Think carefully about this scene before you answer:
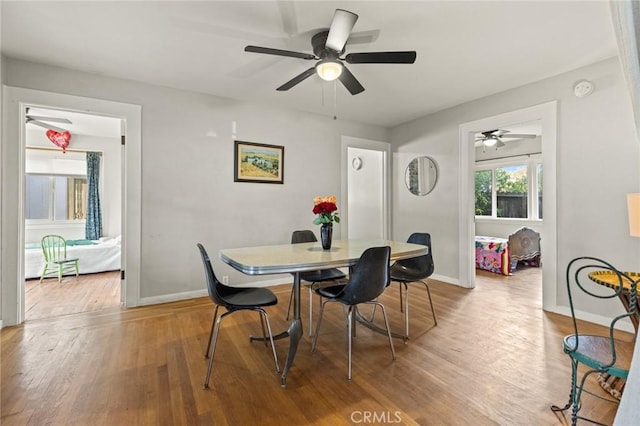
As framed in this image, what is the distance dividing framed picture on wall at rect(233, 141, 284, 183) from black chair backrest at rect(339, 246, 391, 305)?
2453mm

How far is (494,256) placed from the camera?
4.98 m

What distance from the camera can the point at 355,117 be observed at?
15.3 ft

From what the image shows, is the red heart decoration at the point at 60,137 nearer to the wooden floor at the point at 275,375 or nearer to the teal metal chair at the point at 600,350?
the wooden floor at the point at 275,375

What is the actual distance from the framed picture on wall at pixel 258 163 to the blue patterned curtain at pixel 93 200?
378 cm

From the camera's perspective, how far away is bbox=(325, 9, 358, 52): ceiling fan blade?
1836 mm

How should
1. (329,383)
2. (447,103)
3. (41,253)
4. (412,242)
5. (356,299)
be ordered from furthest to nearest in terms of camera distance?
(41,253), (447,103), (412,242), (356,299), (329,383)

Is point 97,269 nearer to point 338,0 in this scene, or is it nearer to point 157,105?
point 157,105

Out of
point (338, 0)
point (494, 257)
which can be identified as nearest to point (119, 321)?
point (338, 0)

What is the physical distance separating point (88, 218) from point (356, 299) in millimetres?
6048

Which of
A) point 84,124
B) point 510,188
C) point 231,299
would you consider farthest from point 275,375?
point 510,188

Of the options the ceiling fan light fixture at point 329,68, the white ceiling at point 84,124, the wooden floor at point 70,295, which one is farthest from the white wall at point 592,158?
the white ceiling at point 84,124

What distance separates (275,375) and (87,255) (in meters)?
4.66

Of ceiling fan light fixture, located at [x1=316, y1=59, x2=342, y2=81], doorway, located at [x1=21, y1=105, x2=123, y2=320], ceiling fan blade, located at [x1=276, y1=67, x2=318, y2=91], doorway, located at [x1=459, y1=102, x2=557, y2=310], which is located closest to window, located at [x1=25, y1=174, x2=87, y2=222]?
doorway, located at [x1=21, y1=105, x2=123, y2=320]

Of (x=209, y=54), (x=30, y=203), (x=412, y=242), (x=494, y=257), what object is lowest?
(x=494, y=257)
